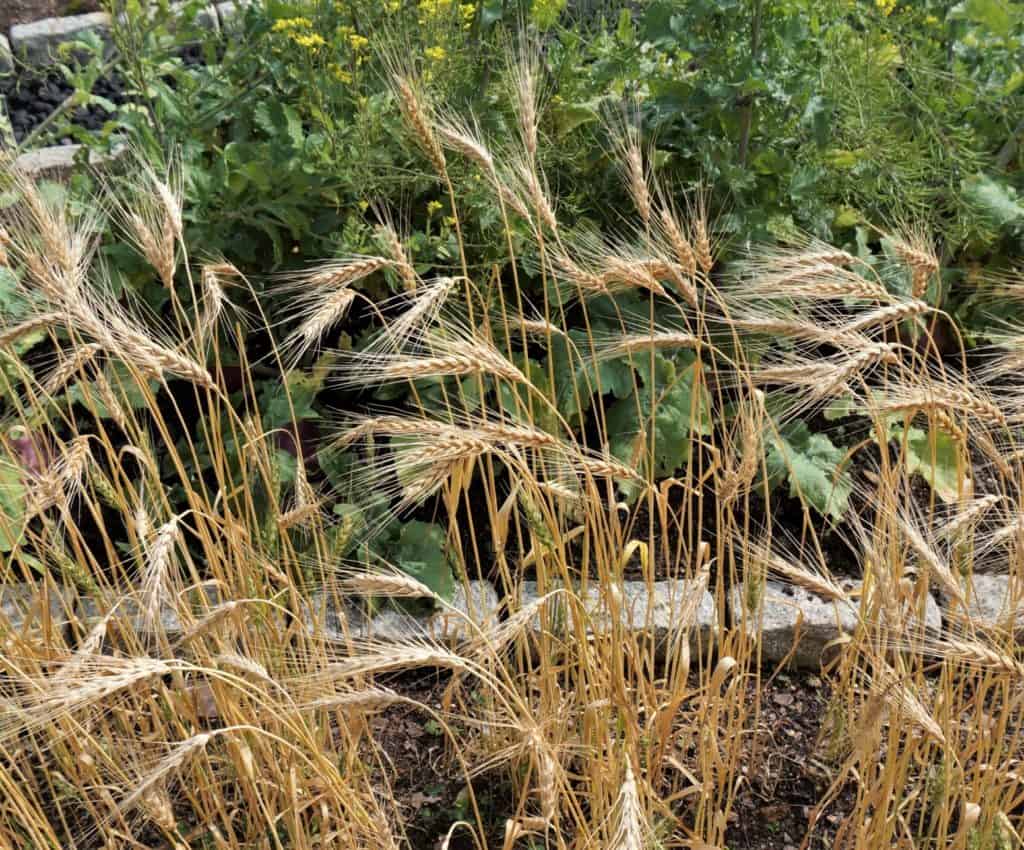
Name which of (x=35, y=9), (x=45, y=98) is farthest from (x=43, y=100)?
(x=35, y=9)

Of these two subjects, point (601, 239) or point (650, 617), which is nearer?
point (650, 617)

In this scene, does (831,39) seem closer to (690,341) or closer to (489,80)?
(489,80)

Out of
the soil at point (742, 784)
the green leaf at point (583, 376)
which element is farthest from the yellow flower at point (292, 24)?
the soil at point (742, 784)

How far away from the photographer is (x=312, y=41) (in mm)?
2791

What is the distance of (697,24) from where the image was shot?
2.88 meters

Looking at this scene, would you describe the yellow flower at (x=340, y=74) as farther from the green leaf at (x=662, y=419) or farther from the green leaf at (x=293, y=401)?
the green leaf at (x=662, y=419)

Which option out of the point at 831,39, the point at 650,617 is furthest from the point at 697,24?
the point at 650,617

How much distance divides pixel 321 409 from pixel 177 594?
1267mm

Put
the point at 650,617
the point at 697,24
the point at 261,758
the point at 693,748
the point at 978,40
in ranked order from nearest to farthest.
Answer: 1. the point at 650,617
2. the point at 261,758
3. the point at 693,748
4. the point at 697,24
5. the point at 978,40

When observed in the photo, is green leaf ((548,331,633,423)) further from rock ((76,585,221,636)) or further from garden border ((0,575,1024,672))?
rock ((76,585,221,636))

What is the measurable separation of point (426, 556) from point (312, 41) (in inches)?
48.0

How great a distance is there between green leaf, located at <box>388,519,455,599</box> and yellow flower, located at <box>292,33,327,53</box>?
1135mm

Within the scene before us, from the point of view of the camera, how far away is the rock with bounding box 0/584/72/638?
2.02 meters

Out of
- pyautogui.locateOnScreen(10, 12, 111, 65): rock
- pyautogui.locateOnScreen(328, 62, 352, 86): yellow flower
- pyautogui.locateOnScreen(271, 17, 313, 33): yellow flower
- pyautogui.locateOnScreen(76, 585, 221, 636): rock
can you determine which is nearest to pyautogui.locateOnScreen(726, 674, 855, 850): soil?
pyautogui.locateOnScreen(76, 585, 221, 636): rock
